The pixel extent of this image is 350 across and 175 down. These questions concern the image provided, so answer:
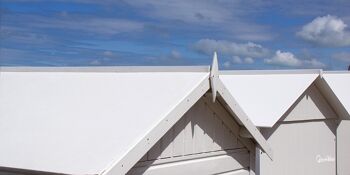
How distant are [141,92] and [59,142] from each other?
1.24 meters

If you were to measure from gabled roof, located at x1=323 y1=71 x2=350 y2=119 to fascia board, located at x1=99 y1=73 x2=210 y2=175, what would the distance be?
31.0 feet

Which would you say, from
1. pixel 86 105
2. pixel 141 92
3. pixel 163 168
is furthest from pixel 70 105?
pixel 163 168

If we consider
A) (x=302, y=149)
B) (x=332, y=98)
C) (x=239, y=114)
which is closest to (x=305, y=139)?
(x=302, y=149)

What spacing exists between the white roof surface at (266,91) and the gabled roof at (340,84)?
7.54 feet

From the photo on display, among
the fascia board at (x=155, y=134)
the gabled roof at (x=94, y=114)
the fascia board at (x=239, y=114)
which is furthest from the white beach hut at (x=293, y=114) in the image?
the fascia board at (x=155, y=134)

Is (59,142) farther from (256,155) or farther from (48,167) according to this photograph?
(256,155)

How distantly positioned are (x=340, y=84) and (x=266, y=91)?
4.10 meters

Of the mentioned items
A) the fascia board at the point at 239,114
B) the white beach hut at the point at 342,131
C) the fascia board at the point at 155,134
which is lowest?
the fascia board at the point at 155,134

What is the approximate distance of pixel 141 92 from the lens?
241 inches

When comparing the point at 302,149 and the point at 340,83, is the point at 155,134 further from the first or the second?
the point at 340,83

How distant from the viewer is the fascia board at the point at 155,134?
4623mm

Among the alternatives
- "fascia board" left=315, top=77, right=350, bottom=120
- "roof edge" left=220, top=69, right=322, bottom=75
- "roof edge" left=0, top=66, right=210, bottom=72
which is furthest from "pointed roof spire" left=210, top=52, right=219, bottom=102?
"fascia board" left=315, top=77, right=350, bottom=120

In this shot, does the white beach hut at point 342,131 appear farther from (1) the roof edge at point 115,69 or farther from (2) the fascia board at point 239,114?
(1) the roof edge at point 115,69

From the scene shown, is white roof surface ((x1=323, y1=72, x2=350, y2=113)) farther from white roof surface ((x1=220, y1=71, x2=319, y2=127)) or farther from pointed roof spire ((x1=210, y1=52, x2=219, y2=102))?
pointed roof spire ((x1=210, y1=52, x2=219, y2=102))
